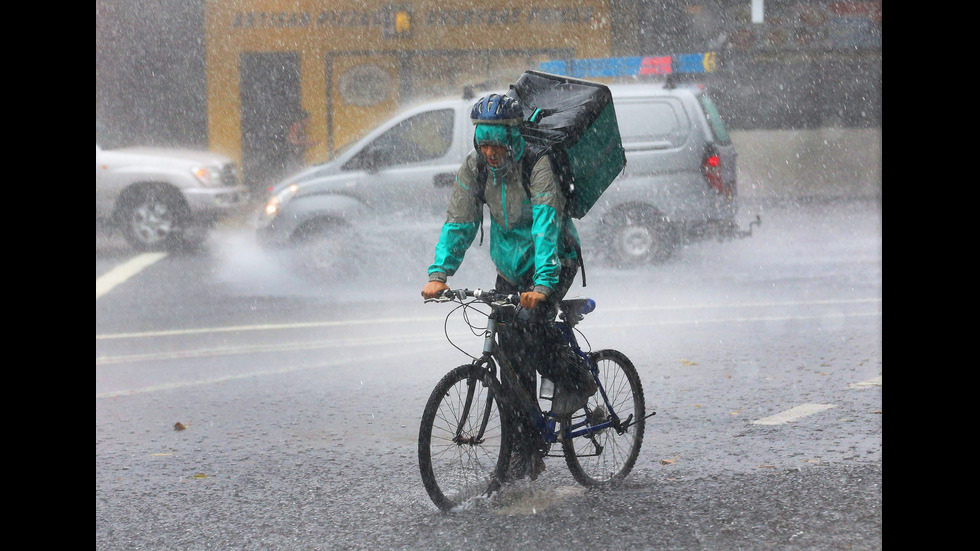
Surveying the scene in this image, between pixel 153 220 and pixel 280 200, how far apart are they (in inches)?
125

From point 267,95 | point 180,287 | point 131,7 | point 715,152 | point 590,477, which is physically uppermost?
point 131,7

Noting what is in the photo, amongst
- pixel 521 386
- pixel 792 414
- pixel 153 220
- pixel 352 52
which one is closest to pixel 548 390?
pixel 521 386

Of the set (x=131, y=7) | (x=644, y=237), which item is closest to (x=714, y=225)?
(x=644, y=237)

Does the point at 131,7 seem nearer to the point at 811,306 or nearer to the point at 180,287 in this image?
the point at 180,287

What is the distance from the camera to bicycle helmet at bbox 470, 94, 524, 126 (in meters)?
4.70

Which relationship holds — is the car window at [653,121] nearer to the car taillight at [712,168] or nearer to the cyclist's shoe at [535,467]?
the car taillight at [712,168]

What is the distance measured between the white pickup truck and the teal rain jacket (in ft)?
37.0

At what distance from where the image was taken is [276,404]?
7.29 meters

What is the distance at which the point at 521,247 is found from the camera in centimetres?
495

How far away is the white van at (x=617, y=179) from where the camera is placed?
41.9 feet

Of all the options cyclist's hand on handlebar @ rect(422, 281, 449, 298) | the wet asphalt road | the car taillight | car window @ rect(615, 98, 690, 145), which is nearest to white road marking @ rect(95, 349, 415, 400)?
the wet asphalt road

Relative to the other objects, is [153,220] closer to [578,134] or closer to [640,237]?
[640,237]

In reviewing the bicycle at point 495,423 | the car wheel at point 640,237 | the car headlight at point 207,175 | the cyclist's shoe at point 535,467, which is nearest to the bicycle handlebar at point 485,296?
the bicycle at point 495,423

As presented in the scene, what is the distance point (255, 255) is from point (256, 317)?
4.56m
